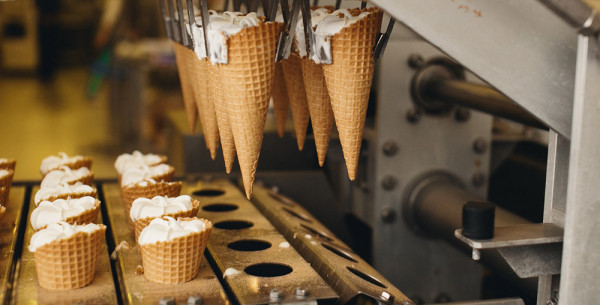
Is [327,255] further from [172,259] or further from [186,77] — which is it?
[186,77]

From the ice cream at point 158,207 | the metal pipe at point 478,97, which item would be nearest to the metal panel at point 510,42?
the metal pipe at point 478,97

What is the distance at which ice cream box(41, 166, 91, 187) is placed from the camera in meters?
1.92

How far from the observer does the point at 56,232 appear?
4.69 feet

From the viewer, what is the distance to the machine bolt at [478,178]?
265cm

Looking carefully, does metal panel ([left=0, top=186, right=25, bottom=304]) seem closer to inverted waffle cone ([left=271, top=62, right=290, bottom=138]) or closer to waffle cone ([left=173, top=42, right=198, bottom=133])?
waffle cone ([left=173, top=42, right=198, bottom=133])

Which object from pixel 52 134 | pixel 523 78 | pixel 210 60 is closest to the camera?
pixel 523 78

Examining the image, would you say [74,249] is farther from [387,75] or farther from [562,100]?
[387,75]

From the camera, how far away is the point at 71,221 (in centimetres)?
156

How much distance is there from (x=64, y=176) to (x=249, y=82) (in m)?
0.89

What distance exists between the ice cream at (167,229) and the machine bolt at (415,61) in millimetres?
1262

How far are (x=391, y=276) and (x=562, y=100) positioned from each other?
1494mm

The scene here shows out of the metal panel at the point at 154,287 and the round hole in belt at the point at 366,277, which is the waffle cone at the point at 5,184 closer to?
the metal panel at the point at 154,287

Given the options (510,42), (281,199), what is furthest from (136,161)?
(510,42)

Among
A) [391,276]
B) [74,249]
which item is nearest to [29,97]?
[391,276]
